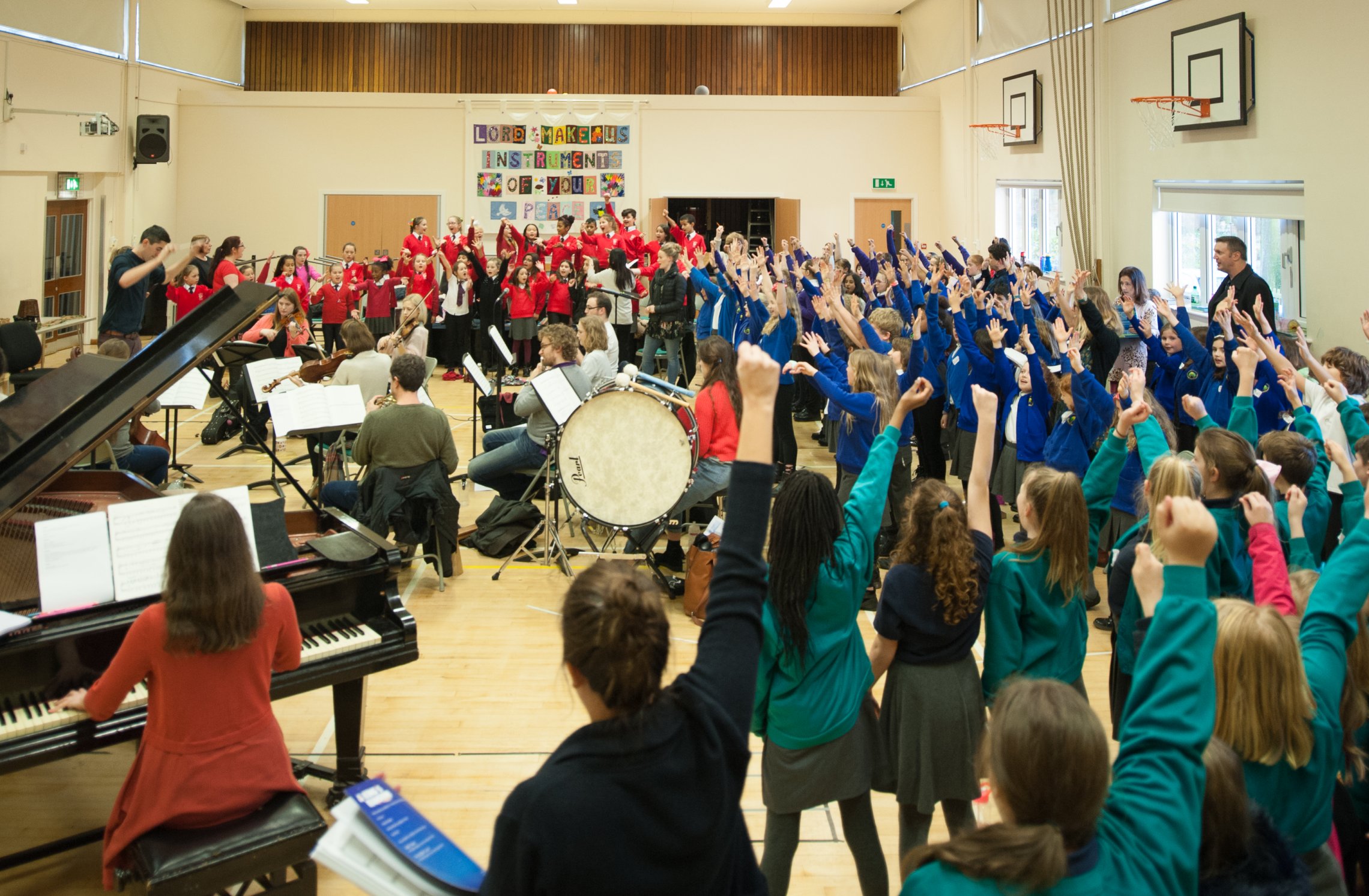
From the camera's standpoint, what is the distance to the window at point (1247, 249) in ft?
31.1

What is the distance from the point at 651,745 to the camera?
1.53 m

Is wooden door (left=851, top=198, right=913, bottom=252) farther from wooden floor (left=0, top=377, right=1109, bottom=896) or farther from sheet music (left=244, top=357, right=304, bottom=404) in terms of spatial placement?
wooden floor (left=0, top=377, right=1109, bottom=896)

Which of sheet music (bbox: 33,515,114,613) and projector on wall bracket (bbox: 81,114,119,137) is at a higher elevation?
projector on wall bracket (bbox: 81,114,119,137)

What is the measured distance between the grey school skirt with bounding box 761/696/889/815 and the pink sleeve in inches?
42.6

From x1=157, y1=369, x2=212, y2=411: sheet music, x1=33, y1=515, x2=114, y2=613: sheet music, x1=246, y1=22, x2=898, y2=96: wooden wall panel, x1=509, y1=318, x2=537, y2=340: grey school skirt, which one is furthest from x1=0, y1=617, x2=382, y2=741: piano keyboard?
x1=246, y1=22, x2=898, y2=96: wooden wall panel

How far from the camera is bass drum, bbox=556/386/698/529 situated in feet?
19.4

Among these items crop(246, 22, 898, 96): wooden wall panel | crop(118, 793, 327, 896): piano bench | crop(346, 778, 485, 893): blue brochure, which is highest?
crop(246, 22, 898, 96): wooden wall panel

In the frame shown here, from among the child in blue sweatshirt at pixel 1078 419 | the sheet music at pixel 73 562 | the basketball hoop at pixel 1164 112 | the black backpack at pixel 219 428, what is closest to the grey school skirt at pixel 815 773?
the sheet music at pixel 73 562

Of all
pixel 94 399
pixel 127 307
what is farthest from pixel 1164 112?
pixel 94 399

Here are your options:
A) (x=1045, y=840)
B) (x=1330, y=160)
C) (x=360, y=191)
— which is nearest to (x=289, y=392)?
(x=1045, y=840)

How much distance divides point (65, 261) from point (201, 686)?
565 inches

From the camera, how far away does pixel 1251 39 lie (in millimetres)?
9727

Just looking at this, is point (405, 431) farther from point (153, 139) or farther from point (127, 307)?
point (153, 139)

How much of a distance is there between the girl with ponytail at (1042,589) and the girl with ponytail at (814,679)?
43cm
